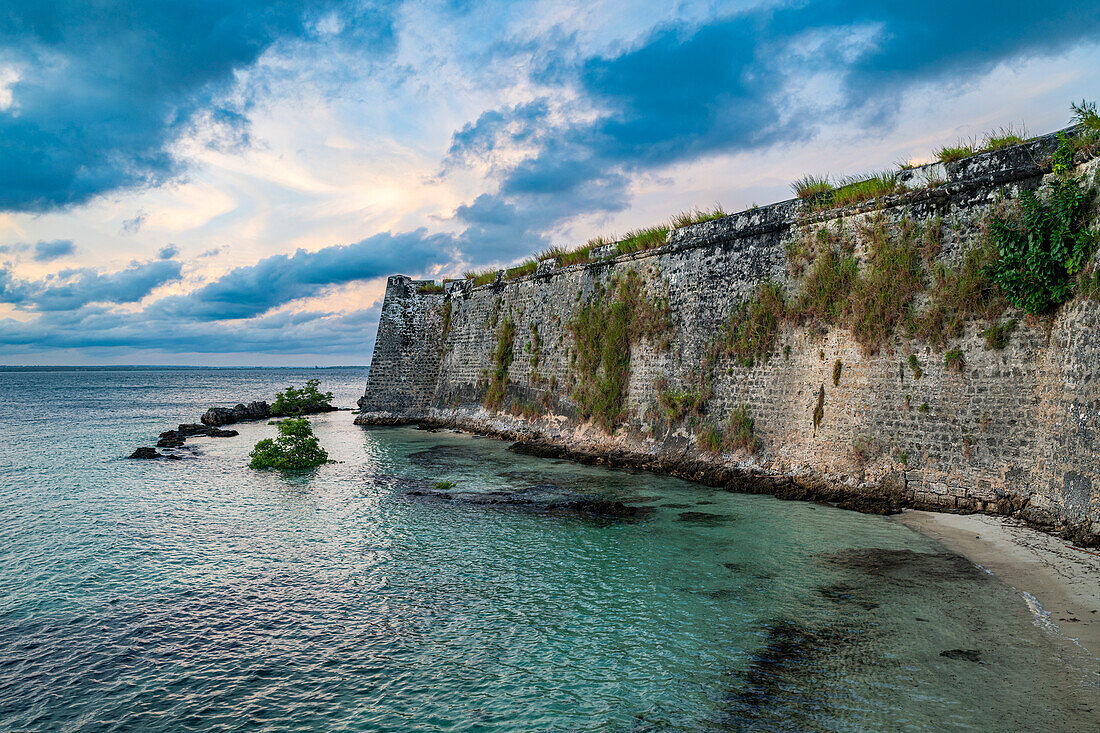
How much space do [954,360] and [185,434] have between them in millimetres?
30630

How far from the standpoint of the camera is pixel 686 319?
18.0 metres

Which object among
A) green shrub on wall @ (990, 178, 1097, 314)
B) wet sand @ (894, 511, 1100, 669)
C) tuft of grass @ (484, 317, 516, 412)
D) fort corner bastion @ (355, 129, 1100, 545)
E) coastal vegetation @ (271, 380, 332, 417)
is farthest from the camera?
coastal vegetation @ (271, 380, 332, 417)

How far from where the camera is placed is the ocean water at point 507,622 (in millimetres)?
5322

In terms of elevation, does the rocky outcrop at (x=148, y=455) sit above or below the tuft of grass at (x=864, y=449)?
below

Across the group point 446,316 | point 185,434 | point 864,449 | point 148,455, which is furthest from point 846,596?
point 185,434

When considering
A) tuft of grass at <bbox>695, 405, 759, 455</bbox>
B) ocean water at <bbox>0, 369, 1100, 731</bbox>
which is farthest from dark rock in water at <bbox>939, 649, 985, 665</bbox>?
tuft of grass at <bbox>695, 405, 759, 455</bbox>

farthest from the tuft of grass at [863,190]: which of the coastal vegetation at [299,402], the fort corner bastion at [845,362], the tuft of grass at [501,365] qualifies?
the coastal vegetation at [299,402]

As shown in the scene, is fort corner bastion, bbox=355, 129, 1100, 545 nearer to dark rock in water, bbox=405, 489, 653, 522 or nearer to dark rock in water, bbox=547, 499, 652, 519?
dark rock in water, bbox=547, 499, 652, 519

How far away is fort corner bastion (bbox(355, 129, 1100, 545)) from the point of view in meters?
10.3

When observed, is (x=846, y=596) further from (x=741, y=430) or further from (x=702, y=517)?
(x=741, y=430)

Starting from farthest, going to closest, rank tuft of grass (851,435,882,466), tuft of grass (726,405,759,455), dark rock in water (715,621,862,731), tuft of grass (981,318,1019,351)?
tuft of grass (726,405,759,455), tuft of grass (851,435,882,466), tuft of grass (981,318,1019,351), dark rock in water (715,621,862,731)

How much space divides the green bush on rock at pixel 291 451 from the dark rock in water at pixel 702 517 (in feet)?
42.7

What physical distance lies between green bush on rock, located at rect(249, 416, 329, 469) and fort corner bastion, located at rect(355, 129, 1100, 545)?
772cm

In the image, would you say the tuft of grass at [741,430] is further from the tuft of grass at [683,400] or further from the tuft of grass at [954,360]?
the tuft of grass at [954,360]
